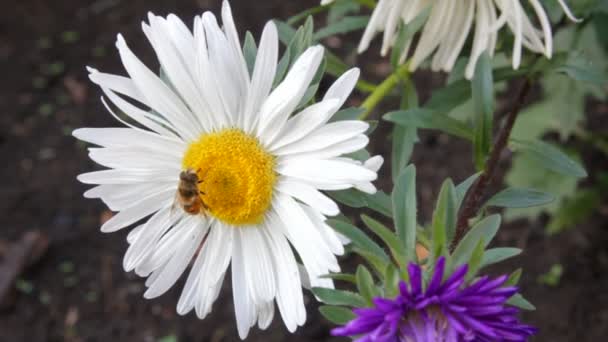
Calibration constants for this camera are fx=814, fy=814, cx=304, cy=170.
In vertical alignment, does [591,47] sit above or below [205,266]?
below

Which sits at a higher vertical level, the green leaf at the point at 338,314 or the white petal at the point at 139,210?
the white petal at the point at 139,210

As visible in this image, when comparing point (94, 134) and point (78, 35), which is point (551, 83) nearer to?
point (94, 134)

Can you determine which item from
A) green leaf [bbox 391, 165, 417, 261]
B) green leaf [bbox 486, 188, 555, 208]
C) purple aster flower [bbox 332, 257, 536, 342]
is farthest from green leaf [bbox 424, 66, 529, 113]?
purple aster flower [bbox 332, 257, 536, 342]

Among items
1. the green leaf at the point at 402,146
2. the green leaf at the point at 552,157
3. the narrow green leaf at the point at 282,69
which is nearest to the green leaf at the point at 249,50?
the narrow green leaf at the point at 282,69

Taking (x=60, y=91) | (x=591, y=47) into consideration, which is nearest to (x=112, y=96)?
(x=591, y=47)


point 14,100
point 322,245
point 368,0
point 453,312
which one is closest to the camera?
point 453,312

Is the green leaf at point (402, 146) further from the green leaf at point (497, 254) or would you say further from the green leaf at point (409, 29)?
the green leaf at point (497, 254)

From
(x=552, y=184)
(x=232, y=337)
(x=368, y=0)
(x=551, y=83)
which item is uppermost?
(x=368, y=0)
